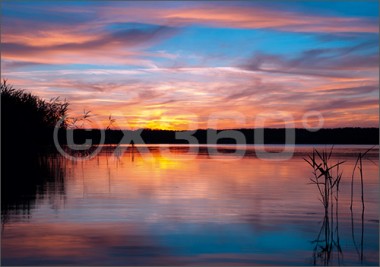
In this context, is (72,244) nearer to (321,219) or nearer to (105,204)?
(105,204)

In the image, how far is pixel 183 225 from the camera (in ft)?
31.2

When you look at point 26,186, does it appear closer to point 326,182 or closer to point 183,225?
point 183,225

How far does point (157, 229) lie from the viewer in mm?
9102

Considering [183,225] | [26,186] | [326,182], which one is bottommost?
[183,225]

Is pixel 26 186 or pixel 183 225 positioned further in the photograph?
pixel 26 186

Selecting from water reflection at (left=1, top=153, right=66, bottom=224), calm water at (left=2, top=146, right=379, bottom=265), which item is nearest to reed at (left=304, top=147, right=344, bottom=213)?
calm water at (left=2, top=146, right=379, bottom=265)

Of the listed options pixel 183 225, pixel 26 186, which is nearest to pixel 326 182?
pixel 183 225

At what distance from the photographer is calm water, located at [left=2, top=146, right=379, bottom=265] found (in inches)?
290

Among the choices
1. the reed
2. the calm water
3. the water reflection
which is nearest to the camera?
the calm water

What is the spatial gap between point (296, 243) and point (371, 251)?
1055mm

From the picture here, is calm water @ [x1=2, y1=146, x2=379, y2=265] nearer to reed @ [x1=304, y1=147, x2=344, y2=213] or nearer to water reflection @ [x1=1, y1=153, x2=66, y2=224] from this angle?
water reflection @ [x1=1, y1=153, x2=66, y2=224]

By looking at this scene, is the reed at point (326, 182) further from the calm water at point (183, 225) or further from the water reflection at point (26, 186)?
the water reflection at point (26, 186)

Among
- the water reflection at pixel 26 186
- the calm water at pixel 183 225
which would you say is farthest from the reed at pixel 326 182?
the water reflection at pixel 26 186

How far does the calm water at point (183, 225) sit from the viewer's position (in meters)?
7.36
